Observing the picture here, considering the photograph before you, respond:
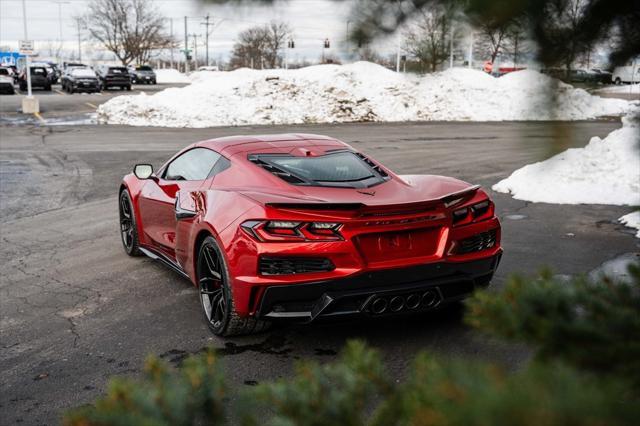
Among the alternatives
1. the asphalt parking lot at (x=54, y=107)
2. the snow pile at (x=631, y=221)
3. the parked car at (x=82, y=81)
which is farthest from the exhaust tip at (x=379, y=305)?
the parked car at (x=82, y=81)

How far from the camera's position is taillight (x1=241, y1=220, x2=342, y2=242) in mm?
4336

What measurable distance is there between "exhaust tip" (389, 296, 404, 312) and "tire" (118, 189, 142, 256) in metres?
3.65

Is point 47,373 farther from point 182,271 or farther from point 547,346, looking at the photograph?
point 547,346

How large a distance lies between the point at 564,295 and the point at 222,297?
3556mm

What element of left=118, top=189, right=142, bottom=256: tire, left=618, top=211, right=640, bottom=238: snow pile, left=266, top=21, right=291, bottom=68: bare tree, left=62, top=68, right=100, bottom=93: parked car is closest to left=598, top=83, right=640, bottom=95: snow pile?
left=266, top=21, right=291, bottom=68: bare tree

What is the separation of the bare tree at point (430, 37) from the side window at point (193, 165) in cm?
349

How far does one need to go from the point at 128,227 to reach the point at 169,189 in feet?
5.21

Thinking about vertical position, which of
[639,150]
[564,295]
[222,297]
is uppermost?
[639,150]

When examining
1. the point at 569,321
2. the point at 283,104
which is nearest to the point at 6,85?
the point at 283,104

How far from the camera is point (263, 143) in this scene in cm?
582

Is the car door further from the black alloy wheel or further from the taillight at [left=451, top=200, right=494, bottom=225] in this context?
the taillight at [left=451, top=200, right=494, bottom=225]

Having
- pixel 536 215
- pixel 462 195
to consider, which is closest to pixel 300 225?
pixel 462 195

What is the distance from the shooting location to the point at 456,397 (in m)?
1.07

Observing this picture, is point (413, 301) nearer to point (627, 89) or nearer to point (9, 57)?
point (627, 89)
